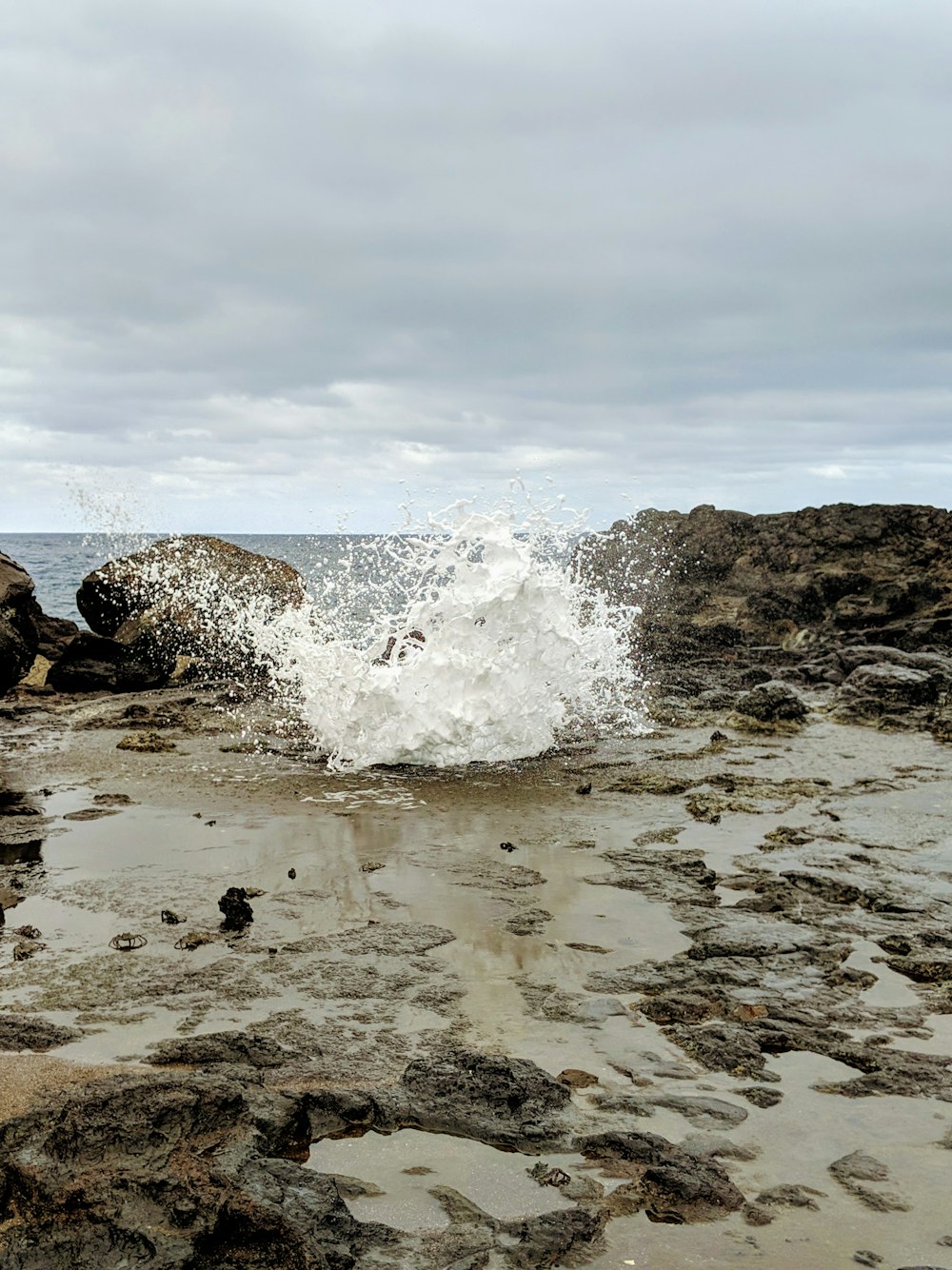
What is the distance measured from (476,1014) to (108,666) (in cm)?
1116

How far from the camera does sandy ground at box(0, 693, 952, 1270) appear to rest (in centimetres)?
348

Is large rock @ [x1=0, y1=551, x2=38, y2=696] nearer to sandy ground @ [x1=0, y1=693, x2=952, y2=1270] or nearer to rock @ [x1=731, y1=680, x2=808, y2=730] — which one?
sandy ground @ [x1=0, y1=693, x2=952, y2=1270]

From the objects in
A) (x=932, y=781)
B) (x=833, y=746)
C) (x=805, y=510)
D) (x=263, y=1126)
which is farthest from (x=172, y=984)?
(x=805, y=510)

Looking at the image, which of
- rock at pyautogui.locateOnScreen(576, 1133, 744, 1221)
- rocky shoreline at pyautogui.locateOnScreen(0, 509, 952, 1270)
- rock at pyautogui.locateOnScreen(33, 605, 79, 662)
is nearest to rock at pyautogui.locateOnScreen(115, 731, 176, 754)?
rocky shoreline at pyautogui.locateOnScreen(0, 509, 952, 1270)

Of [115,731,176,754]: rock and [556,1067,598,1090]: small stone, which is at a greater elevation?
[115,731,176,754]: rock

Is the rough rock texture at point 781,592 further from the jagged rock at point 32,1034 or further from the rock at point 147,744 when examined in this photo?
the jagged rock at point 32,1034

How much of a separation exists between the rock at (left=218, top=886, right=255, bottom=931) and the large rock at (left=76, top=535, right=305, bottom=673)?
31.4 feet

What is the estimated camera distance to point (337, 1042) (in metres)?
4.32

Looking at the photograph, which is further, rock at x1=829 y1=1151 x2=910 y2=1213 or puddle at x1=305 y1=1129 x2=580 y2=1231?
rock at x1=829 y1=1151 x2=910 y2=1213

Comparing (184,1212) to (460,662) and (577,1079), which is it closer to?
(577,1079)

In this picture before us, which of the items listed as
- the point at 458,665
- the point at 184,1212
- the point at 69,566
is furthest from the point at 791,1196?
the point at 69,566

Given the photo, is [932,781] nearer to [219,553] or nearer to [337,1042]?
[337,1042]

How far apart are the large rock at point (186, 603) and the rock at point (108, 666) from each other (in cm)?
19

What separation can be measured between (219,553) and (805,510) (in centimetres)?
1176
